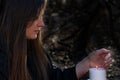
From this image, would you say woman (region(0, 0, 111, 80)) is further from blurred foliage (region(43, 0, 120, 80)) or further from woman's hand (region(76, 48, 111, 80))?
blurred foliage (region(43, 0, 120, 80))

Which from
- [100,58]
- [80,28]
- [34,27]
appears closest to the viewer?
[34,27]

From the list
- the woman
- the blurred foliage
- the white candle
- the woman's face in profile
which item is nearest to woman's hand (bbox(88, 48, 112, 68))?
the woman

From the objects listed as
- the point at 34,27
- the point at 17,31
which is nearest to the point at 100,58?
the point at 34,27

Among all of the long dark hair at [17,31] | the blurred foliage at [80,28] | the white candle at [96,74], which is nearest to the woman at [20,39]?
the long dark hair at [17,31]

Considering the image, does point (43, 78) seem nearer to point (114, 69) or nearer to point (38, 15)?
point (38, 15)

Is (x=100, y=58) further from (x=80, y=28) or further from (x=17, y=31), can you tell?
(x=80, y=28)

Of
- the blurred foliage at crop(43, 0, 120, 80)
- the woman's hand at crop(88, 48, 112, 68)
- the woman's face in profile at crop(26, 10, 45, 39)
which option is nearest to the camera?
the woman's face in profile at crop(26, 10, 45, 39)

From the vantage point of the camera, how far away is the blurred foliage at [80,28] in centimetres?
682

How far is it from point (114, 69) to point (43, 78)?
10.3ft

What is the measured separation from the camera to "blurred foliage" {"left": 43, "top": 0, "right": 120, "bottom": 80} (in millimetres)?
6824

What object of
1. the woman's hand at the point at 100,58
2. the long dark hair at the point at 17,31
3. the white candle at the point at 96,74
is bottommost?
the white candle at the point at 96,74

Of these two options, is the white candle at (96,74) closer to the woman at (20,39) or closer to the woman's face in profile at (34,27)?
the woman at (20,39)

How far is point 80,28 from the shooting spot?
7.06 metres

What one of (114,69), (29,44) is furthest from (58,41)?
(29,44)
